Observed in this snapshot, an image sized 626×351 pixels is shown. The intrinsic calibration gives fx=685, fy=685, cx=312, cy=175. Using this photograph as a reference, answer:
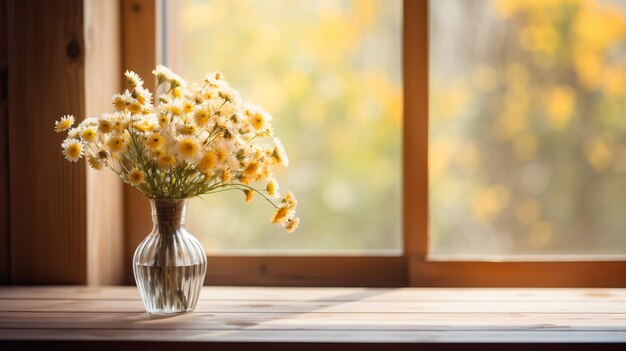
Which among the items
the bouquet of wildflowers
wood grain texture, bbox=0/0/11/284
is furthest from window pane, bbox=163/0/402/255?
the bouquet of wildflowers

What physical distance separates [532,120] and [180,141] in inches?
41.1

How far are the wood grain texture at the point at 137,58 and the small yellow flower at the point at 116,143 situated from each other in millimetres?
516

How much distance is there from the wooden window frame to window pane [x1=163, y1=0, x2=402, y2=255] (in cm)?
8

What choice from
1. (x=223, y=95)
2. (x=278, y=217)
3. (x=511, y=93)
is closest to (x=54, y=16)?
(x=223, y=95)

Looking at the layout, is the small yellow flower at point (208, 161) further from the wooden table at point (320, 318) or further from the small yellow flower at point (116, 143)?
the wooden table at point (320, 318)

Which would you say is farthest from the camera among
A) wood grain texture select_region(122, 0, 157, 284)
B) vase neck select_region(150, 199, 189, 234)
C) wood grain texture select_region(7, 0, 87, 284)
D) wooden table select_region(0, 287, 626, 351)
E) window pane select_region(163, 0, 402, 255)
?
window pane select_region(163, 0, 402, 255)

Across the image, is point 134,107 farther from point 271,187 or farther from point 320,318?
point 320,318

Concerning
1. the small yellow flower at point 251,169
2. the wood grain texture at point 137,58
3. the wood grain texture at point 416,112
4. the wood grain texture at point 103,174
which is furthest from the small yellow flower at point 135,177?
the wood grain texture at point 416,112

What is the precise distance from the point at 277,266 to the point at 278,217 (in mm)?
469

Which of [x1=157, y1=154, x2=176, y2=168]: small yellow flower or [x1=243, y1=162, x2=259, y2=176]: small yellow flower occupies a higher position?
[x1=157, y1=154, x2=176, y2=168]: small yellow flower

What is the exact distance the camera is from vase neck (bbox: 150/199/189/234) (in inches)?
57.0

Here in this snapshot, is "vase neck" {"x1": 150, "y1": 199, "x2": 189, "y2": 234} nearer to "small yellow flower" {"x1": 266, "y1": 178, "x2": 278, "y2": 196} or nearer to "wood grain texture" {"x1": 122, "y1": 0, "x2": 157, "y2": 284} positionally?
"small yellow flower" {"x1": 266, "y1": 178, "x2": 278, "y2": 196}

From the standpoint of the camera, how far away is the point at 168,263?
4.72 ft

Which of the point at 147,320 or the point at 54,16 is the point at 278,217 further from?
the point at 54,16
